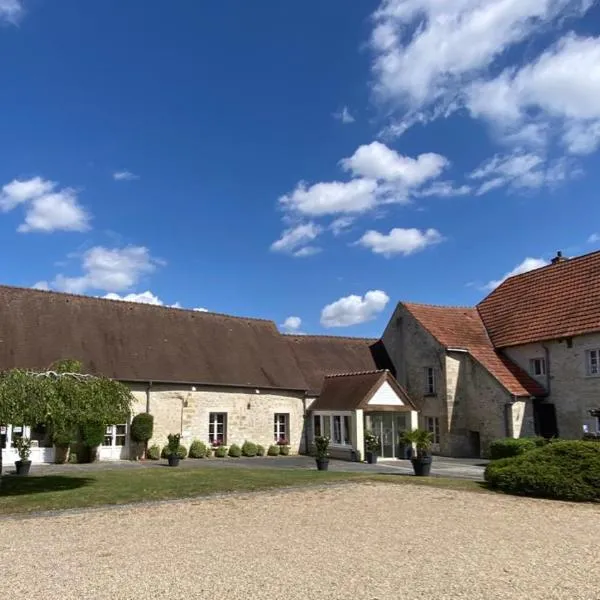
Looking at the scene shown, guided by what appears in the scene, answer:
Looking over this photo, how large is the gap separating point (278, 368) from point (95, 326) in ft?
25.3

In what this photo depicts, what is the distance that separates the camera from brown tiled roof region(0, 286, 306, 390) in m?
20.9

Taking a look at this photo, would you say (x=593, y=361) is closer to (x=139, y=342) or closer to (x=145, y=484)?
(x=145, y=484)

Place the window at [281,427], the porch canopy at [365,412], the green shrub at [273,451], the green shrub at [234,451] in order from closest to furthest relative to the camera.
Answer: the porch canopy at [365,412], the green shrub at [234,451], the green shrub at [273,451], the window at [281,427]

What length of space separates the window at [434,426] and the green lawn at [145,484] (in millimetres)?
8821

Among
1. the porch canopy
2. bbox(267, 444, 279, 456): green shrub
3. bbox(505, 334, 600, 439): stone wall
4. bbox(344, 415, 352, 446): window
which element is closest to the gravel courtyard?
the porch canopy

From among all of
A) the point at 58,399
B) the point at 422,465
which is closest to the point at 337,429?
the point at 422,465

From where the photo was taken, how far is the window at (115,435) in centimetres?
2086

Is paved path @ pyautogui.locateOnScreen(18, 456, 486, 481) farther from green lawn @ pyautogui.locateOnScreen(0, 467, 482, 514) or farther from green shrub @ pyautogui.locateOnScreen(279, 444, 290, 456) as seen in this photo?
green lawn @ pyautogui.locateOnScreen(0, 467, 482, 514)

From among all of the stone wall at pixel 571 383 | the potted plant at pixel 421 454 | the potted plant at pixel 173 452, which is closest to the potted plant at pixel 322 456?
the potted plant at pixel 421 454

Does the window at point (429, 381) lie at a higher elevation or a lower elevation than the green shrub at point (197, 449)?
higher

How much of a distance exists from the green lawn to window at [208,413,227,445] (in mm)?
5720

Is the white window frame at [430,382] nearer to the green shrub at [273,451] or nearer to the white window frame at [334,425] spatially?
the white window frame at [334,425]

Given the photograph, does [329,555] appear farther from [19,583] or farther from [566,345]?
[566,345]

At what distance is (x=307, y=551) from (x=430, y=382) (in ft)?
60.3
